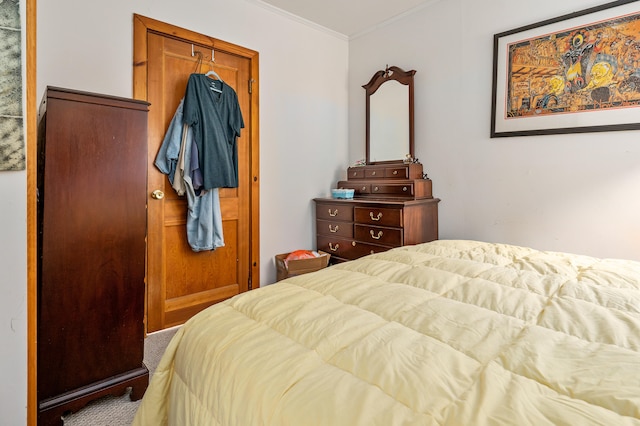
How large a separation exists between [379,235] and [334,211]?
0.59 meters

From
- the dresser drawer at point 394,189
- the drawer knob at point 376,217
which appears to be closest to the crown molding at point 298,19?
the dresser drawer at point 394,189

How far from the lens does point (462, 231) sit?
2852 mm

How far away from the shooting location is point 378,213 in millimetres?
2789

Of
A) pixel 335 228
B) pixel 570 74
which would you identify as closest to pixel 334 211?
pixel 335 228

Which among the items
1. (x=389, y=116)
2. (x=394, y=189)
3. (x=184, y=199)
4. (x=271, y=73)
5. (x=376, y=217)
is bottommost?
(x=376, y=217)

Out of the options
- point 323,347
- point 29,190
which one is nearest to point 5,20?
point 29,190

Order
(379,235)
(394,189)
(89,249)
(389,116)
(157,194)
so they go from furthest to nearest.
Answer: (389,116) < (394,189) < (379,235) < (157,194) < (89,249)

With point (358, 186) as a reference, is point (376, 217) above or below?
below

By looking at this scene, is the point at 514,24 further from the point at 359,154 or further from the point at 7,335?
the point at 7,335

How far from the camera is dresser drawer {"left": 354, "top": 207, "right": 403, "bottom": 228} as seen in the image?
104 inches

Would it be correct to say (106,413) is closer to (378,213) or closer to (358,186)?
(378,213)

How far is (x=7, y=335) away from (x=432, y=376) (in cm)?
129

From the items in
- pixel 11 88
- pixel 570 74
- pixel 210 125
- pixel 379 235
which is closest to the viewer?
pixel 11 88

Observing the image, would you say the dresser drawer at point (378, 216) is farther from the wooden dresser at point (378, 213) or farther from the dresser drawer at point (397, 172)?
the dresser drawer at point (397, 172)
